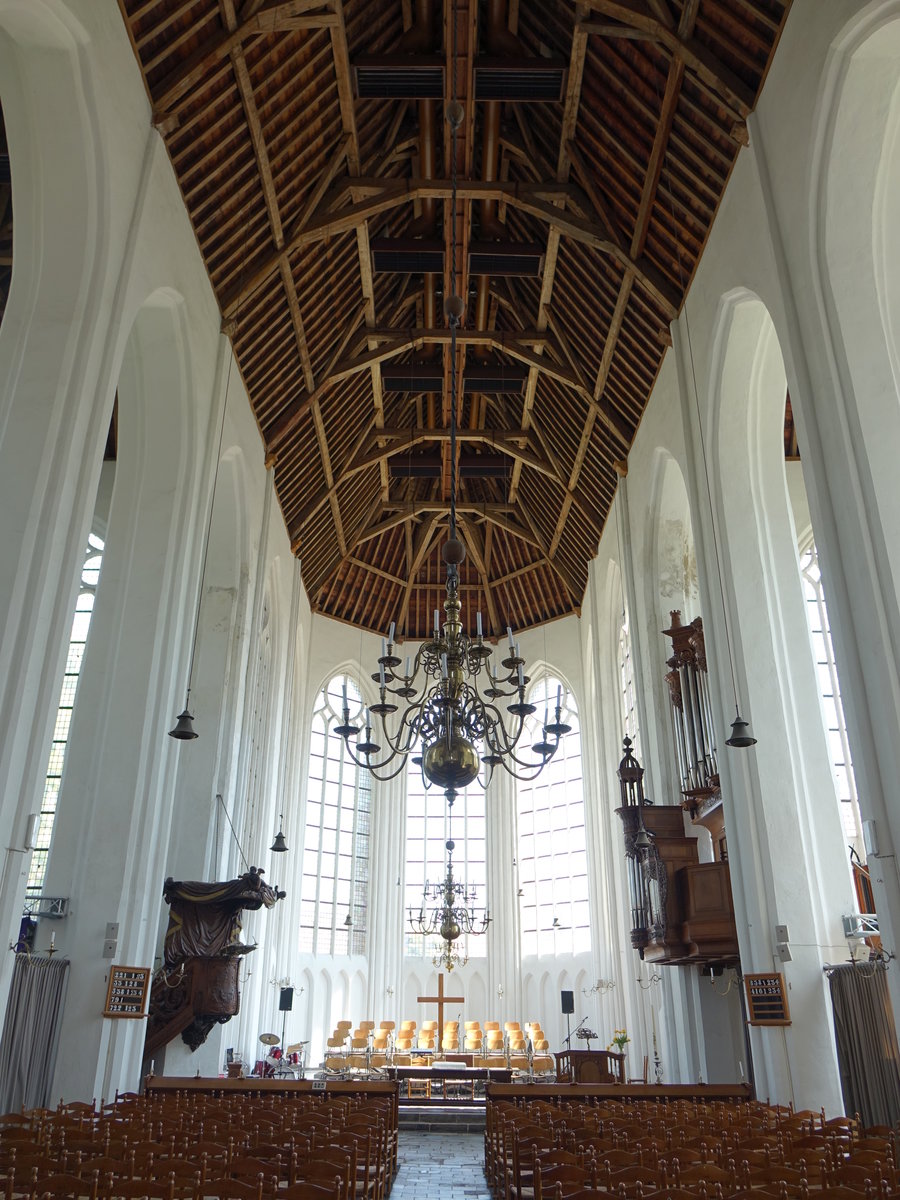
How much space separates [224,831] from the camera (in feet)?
39.8

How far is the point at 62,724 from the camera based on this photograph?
43.7 ft

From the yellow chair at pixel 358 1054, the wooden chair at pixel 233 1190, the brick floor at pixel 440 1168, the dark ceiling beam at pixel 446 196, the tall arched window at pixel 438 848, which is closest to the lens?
the wooden chair at pixel 233 1190

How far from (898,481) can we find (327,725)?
15.3m

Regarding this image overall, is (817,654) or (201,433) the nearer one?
(201,433)

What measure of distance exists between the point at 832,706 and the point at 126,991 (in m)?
9.65

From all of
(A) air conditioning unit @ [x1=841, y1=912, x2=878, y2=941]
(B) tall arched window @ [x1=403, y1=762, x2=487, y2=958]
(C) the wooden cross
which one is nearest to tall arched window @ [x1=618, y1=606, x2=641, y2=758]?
(B) tall arched window @ [x1=403, y1=762, x2=487, y2=958]

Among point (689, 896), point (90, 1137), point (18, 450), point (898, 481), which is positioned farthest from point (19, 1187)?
point (689, 896)

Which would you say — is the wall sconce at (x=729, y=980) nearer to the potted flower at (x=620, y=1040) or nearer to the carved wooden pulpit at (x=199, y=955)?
the potted flower at (x=620, y=1040)

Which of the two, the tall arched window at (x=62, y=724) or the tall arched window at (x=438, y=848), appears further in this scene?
the tall arched window at (x=438, y=848)

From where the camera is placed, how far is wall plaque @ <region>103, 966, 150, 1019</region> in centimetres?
812

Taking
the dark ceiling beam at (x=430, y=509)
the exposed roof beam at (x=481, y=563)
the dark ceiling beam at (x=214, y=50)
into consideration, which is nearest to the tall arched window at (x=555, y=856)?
the exposed roof beam at (x=481, y=563)

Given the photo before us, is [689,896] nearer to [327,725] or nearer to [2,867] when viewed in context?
[2,867]

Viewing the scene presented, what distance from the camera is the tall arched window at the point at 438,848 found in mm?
19312

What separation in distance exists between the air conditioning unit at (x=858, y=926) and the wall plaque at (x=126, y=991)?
21.1ft
